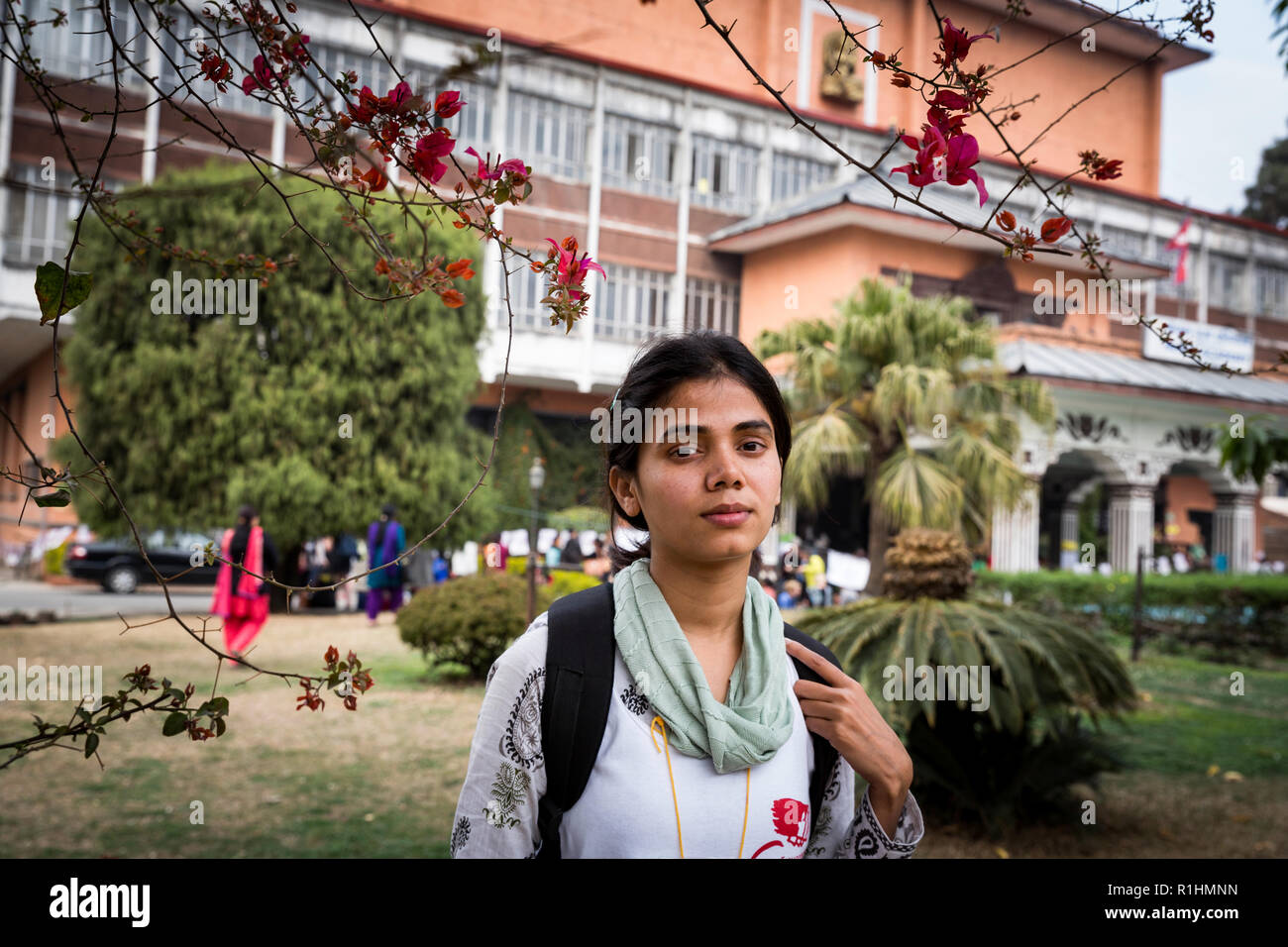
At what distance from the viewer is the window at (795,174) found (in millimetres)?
21453

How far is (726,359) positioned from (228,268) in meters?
1.21

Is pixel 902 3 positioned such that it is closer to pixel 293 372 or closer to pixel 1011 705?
pixel 293 372

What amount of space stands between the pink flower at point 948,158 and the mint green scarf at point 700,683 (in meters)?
0.70

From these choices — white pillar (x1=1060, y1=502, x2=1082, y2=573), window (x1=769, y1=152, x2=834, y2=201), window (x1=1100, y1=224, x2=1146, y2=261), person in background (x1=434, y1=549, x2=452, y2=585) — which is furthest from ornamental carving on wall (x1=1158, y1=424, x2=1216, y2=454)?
person in background (x1=434, y1=549, x2=452, y2=585)

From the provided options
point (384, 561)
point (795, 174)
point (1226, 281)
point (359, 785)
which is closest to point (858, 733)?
point (359, 785)

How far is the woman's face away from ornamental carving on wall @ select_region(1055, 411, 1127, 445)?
1617 cm

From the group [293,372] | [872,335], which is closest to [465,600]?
[872,335]

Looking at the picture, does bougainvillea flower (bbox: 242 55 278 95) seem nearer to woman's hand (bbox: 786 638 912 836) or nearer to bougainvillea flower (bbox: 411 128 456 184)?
bougainvillea flower (bbox: 411 128 456 184)

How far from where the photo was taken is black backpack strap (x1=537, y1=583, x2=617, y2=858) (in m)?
1.41

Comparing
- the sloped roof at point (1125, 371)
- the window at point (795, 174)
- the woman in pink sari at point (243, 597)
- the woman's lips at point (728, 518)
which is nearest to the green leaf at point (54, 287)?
the woman's lips at point (728, 518)

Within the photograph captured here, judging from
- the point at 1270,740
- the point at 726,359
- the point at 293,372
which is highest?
the point at 293,372

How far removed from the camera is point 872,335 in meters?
11.0

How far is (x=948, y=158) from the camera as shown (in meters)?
1.39

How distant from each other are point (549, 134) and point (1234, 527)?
15142 mm
